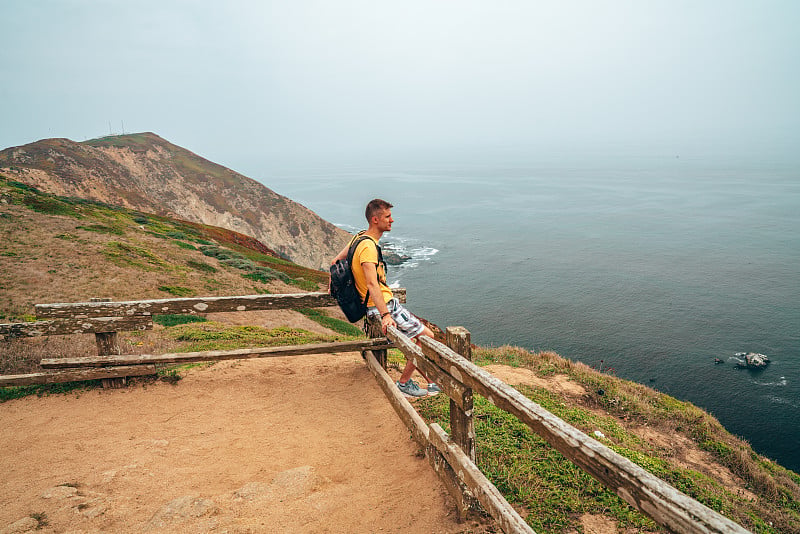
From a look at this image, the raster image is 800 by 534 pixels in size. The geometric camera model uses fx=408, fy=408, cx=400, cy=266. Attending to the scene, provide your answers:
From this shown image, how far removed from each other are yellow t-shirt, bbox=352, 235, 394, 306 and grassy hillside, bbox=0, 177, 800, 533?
216cm

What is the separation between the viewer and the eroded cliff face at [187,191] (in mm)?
52031

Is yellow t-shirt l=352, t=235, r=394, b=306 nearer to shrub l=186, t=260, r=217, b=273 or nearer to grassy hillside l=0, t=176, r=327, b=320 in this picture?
grassy hillside l=0, t=176, r=327, b=320

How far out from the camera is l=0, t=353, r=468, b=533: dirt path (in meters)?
4.07

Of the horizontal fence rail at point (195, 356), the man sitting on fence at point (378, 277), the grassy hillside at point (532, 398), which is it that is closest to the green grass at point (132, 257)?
the grassy hillside at point (532, 398)

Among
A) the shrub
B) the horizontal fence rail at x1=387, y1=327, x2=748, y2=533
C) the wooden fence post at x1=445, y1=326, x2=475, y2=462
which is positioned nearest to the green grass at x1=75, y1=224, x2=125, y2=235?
the shrub

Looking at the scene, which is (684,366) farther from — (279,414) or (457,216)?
(457,216)

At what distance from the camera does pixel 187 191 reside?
221ft

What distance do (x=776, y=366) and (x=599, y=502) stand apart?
37944mm

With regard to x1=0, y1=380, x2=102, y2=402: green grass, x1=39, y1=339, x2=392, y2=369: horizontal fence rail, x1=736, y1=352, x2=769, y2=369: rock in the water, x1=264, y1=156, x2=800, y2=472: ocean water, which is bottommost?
x1=736, y1=352, x2=769, y2=369: rock in the water

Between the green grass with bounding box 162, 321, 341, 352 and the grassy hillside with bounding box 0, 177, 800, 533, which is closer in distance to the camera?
the grassy hillside with bounding box 0, 177, 800, 533

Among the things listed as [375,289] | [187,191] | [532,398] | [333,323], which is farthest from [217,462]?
[187,191]

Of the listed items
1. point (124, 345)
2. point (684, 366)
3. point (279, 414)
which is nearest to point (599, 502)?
point (279, 414)

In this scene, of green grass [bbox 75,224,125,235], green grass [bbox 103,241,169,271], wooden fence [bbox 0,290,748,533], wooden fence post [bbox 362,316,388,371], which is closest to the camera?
wooden fence [bbox 0,290,748,533]

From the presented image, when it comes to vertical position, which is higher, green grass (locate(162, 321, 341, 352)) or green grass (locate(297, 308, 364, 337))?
green grass (locate(162, 321, 341, 352))
